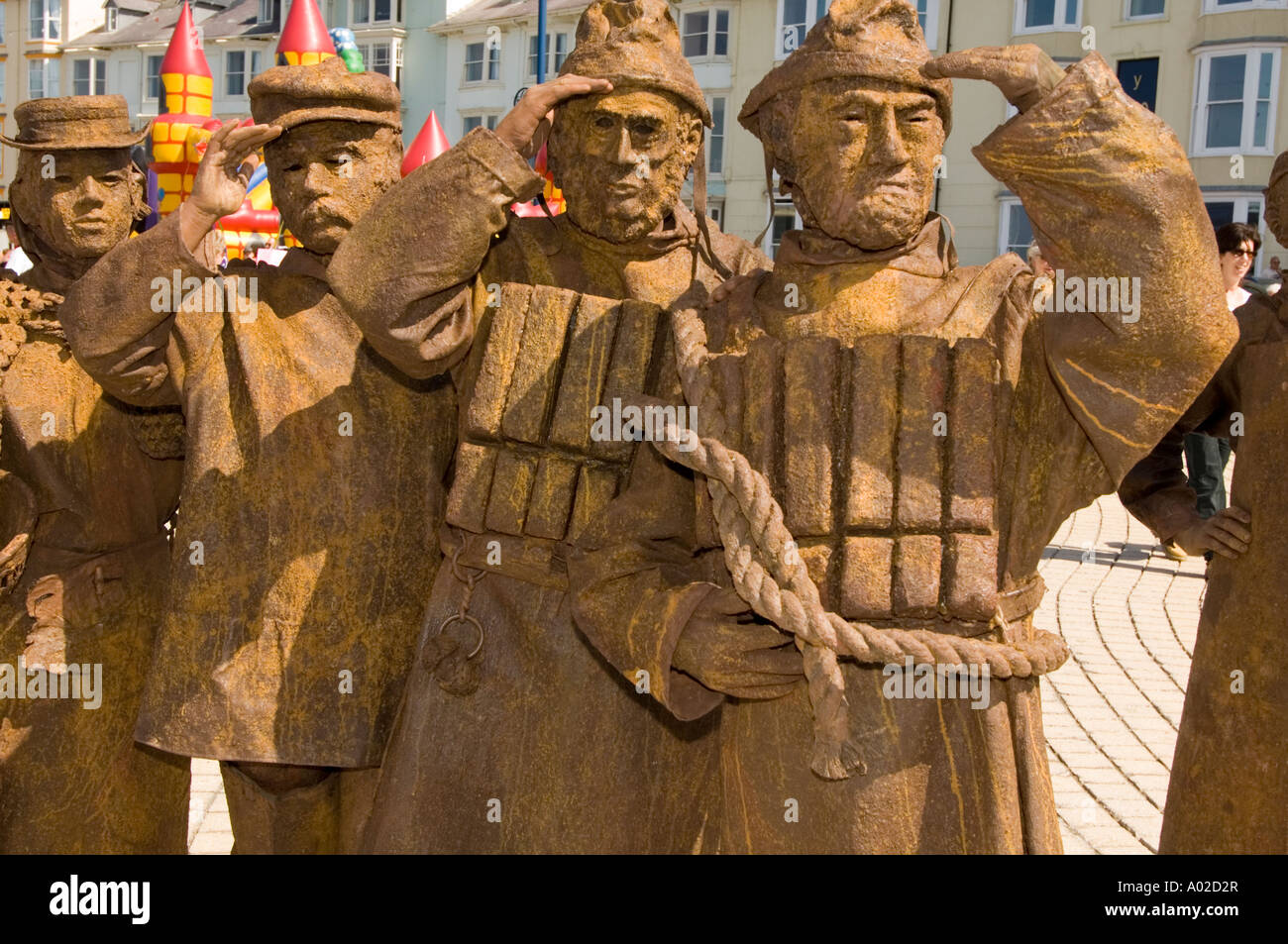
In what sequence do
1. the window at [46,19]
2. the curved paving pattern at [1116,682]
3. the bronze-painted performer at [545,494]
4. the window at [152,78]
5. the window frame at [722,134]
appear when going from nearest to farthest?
the bronze-painted performer at [545,494]
the curved paving pattern at [1116,682]
the window frame at [722,134]
the window at [152,78]
the window at [46,19]

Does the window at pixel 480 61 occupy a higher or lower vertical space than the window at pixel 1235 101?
higher

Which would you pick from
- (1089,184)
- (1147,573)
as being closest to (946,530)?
(1089,184)

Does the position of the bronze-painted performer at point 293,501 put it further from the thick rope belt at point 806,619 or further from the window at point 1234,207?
the window at point 1234,207

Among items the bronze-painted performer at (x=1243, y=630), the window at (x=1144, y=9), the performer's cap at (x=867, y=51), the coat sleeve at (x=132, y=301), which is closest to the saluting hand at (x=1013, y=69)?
the performer's cap at (x=867, y=51)

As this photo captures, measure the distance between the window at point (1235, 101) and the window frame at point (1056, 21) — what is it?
6.92 feet

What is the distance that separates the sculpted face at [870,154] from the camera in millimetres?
3014

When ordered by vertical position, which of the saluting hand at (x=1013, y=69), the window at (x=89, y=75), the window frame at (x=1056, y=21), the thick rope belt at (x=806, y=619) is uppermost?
the window at (x=89, y=75)

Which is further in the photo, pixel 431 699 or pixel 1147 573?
pixel 1147 573

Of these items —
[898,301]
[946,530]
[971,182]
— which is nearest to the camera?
[946,530]

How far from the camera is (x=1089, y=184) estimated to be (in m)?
2.65

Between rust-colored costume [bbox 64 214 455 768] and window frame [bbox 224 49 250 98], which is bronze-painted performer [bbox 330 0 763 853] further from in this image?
window frame [bbox 224 49 250 98]

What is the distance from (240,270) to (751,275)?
154 centimetres

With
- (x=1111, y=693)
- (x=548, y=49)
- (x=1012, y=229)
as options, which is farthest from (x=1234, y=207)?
(x=1111, y=693)

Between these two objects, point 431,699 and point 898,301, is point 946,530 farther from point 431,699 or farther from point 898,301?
point 431,699
